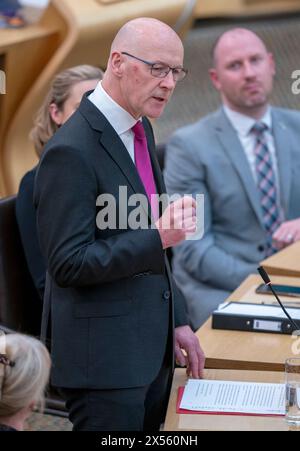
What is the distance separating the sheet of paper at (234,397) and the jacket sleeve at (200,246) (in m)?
1.33

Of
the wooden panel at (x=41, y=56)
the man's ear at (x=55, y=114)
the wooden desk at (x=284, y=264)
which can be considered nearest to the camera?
the man's ear at (x=55, y=114)

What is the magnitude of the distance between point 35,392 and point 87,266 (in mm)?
350

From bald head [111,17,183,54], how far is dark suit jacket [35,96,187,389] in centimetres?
17

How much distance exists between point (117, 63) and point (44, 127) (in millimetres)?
1024

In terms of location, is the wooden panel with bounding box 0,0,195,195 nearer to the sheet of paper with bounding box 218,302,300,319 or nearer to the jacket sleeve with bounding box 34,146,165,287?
the sheet of paper with bounding box 218,302,300,319

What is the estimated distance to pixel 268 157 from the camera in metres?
3.98

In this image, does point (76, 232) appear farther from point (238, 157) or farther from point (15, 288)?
point (238, 157)

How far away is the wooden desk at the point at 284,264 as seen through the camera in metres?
3.43

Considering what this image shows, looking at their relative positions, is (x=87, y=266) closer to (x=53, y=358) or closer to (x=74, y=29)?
(x=53, y=358)

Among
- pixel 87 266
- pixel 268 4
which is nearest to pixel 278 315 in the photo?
pixel 87 266

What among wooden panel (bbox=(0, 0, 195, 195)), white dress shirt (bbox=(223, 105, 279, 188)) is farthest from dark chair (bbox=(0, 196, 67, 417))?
wooden panel (bbox=(0, 0, 195, 195))

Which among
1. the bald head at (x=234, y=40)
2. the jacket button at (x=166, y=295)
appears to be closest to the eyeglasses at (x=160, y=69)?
the jacket button at (x=166, y=295)

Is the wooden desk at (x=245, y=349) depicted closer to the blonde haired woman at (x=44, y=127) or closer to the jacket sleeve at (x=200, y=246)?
the blonde haired woman at (x=44, y=127)
